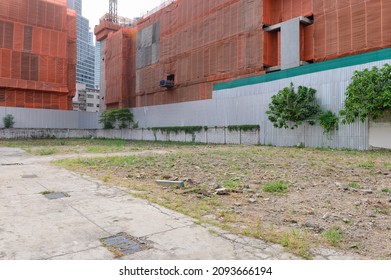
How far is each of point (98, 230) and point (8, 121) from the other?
37.8 metres

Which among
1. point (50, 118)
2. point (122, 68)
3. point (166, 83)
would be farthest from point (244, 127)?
point (122, 68)

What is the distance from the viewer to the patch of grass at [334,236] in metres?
3.28

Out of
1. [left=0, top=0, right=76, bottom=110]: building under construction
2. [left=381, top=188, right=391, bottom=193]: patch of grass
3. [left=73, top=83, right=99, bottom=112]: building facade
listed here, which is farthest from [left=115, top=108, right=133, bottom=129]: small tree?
[left=73, top=83, right=99, bottom=112]: building facade

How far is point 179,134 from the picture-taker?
3094cm

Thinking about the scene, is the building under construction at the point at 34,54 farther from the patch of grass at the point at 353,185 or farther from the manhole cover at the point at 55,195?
the patch of grass at the point at 353,185

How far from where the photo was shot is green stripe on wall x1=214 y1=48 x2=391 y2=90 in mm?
15352

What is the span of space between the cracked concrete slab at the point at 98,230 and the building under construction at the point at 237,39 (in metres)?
21.9

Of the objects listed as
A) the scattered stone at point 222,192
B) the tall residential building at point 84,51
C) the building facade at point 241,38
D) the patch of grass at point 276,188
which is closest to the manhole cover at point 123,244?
the scattered stone at point 222,192

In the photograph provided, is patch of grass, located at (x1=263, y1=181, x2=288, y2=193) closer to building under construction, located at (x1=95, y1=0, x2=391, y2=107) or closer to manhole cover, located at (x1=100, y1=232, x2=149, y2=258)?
manhole cover, located at (x1=100, y1=232, x2=149, y2=258)

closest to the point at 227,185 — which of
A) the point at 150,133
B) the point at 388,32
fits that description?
the point at 388,32

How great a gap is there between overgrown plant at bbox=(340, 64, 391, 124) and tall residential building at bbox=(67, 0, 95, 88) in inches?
5619

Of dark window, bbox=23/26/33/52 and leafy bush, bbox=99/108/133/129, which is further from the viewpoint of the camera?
leafy bush, bbox=99/108/133/129

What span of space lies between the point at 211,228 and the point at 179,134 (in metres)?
27.3

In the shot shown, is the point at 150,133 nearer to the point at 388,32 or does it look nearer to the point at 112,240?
the point at 388,32
